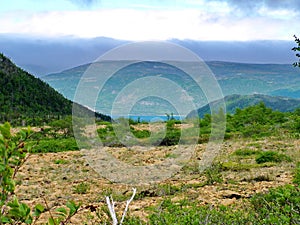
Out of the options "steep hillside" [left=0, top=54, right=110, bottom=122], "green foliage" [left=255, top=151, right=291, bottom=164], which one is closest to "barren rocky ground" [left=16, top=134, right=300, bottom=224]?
"green foliage" [left=255, top=151, right=291, bottom=164]

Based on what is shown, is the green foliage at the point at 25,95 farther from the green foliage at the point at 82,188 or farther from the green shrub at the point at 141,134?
the green foliage at the point at 82,188

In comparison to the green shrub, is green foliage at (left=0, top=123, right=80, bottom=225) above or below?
above

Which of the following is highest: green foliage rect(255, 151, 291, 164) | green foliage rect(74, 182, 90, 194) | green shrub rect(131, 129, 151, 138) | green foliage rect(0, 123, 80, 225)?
green foliage rect(0, 123, 80, 225)

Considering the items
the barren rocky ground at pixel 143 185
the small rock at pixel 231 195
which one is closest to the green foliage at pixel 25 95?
the barren rocky ground at pixel 143 185

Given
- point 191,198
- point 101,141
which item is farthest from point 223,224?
point 101,141

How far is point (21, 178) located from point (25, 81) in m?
49.3

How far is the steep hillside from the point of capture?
163ft

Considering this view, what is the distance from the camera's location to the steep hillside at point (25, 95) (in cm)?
4982

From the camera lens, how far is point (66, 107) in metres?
58.7

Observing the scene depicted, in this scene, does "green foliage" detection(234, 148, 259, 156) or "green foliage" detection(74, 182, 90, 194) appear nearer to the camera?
"green foliage" detection(74, 182, 90, 194)

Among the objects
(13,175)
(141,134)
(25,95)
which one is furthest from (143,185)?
(25,95)

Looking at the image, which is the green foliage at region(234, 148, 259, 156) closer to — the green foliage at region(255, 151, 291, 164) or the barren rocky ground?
the barren rocky ground

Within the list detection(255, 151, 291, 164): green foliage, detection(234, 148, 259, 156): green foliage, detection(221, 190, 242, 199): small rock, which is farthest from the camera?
detection(234, 148, 259, 156): green foliage

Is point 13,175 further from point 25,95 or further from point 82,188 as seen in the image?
point 25,95
